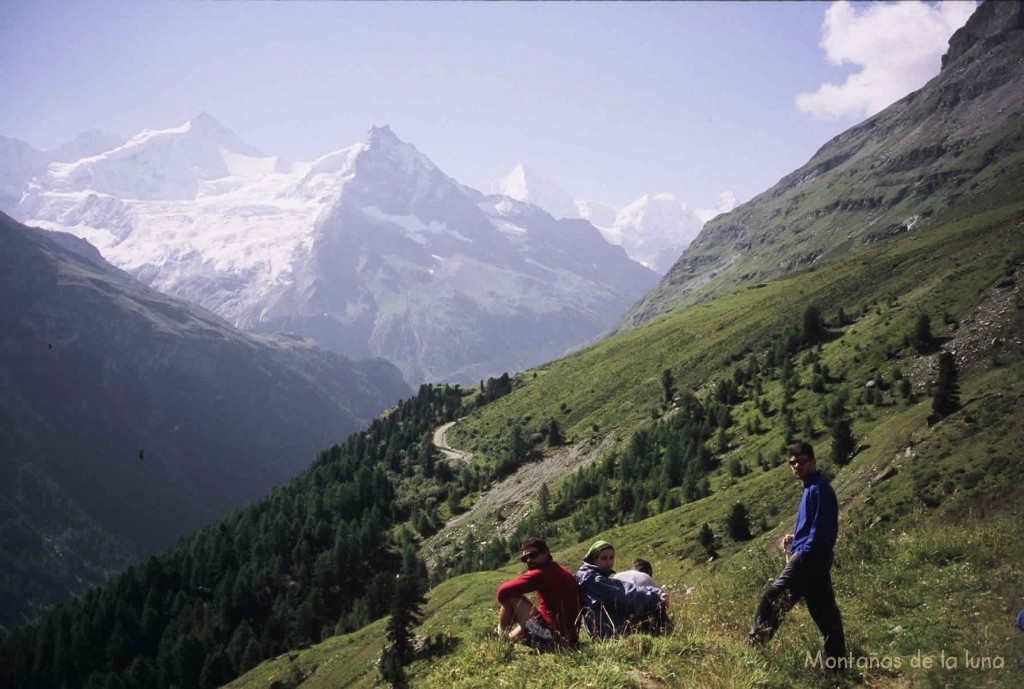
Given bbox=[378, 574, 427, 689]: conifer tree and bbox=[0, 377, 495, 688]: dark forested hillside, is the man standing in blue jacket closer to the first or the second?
bbox=[378, 574, 427, 689]: conifer tree

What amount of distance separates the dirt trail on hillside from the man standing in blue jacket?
8175 cm

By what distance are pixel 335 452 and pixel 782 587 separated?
→ 568ft

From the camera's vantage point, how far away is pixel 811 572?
10266 millimetres

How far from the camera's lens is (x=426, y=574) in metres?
82.2

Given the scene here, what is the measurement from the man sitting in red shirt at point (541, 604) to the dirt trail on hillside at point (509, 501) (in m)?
80.1

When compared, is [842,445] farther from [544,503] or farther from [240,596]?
[240,596]

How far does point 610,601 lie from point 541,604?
1.34m

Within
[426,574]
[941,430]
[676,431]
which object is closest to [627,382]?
[676,431]

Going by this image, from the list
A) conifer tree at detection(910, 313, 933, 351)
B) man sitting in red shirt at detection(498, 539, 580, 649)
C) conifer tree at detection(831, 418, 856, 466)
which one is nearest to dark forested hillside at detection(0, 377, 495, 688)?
conifer tree at detection(831, 418, 856, 466)

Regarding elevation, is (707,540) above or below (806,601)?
below

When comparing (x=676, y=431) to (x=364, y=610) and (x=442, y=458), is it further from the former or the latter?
(x=442, y=458)

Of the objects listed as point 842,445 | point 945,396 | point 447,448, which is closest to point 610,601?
point 945,396

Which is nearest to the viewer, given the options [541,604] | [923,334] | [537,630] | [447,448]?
[537,630]

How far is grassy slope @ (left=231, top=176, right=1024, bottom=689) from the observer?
32.5ft
